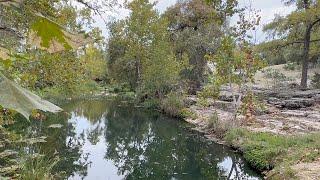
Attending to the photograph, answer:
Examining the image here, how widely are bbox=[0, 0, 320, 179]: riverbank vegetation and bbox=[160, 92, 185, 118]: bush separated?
82mm

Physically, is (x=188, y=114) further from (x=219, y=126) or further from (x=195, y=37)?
(x=195, y=37)

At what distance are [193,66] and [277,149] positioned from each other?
19.5 metres

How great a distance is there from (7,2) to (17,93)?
0.15 m

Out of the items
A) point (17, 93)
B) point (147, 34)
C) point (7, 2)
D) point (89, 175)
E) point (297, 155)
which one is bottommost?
point (89, 175)

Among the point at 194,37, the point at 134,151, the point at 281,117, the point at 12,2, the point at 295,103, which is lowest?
the point at 134,151

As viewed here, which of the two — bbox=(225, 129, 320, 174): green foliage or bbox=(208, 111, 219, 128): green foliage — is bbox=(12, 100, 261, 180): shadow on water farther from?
bbox=(208, 111, 219, 128): green foliage

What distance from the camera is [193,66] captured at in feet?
98.3

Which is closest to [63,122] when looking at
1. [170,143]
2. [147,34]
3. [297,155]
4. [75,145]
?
[75,145]

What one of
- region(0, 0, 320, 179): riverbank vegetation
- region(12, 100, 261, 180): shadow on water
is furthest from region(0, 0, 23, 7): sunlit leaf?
region(12, 100, 261, 180): shadow on water

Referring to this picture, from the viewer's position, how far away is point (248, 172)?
36.2 feet

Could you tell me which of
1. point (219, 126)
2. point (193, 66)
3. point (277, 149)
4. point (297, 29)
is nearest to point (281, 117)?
point (219, 126)

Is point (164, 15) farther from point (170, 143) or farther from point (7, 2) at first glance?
point (7, 2)

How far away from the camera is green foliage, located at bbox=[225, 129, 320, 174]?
9922mm

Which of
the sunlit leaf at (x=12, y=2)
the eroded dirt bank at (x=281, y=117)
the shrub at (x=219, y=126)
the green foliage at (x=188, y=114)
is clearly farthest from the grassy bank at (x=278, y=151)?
the sunlit leaf at (x=12, y=2)
